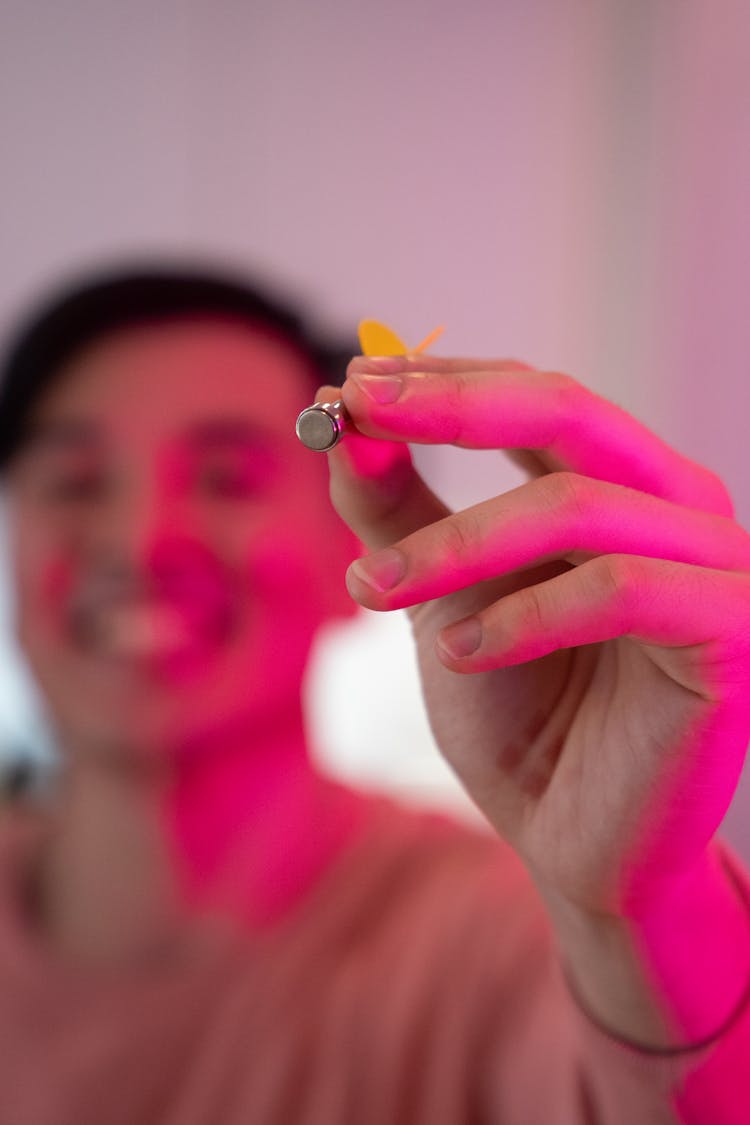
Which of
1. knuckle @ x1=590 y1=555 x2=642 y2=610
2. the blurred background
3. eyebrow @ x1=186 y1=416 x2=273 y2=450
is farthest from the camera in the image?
the blurred background

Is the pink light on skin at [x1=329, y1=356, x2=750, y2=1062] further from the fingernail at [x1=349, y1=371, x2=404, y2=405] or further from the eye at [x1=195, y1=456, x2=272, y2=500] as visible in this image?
the eye at [x1=195, y1=456, x2=272, y2=500]

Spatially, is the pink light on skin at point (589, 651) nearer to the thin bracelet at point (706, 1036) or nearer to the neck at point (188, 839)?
the thin bracelet at point (706, 1036)

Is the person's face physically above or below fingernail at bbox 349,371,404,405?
above

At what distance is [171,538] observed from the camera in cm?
79

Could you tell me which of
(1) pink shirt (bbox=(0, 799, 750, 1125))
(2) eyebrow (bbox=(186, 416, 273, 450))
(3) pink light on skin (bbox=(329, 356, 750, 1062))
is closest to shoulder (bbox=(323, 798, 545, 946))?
(1) pink shirt (bbox=(0, 799, 750, 1125))

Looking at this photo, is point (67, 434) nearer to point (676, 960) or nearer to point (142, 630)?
point (142, 630)

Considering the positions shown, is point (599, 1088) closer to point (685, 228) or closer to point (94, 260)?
point (685, 228)

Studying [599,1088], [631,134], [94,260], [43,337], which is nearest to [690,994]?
[599,1088]

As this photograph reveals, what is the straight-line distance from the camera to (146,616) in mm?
834

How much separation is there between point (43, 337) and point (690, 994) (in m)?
0.73

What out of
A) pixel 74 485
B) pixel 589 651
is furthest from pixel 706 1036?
pixel 74 485

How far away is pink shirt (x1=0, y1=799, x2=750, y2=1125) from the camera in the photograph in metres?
0.61

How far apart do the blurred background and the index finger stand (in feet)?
1.38

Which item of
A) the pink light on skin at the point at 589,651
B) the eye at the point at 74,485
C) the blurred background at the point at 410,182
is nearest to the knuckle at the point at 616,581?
the pink light on skin at the point at 589,651
